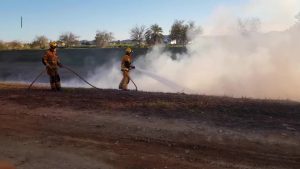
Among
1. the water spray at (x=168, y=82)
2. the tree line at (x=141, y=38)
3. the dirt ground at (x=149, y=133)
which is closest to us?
the dirt ground at (x=149, y=133)

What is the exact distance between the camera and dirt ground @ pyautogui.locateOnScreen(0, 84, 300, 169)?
8680mm

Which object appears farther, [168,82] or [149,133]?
[168,82]

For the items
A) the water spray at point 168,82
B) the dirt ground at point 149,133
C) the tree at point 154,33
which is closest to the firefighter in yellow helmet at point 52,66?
Answer: the dirt ground at point 149,133

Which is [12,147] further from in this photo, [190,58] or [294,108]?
[190,58]

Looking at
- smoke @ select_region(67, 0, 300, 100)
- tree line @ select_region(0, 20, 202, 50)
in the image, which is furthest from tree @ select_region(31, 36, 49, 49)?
smoke @ select_region(67, 0, 300, 100)

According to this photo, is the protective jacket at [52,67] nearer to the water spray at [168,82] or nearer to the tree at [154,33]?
the water spray at [168,82]

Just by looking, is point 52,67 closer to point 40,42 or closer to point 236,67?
point 236,67

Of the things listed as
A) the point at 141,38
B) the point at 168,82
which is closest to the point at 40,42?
the point at 141,38

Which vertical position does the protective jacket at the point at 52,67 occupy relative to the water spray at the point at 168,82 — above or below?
above

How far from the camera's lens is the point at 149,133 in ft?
34.8

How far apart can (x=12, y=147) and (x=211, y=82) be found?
18.5 metres

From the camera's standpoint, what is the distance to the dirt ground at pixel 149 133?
28.5 ft

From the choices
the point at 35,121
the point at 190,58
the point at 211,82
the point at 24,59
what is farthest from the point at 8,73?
the point at 35,121

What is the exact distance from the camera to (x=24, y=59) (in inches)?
2031
